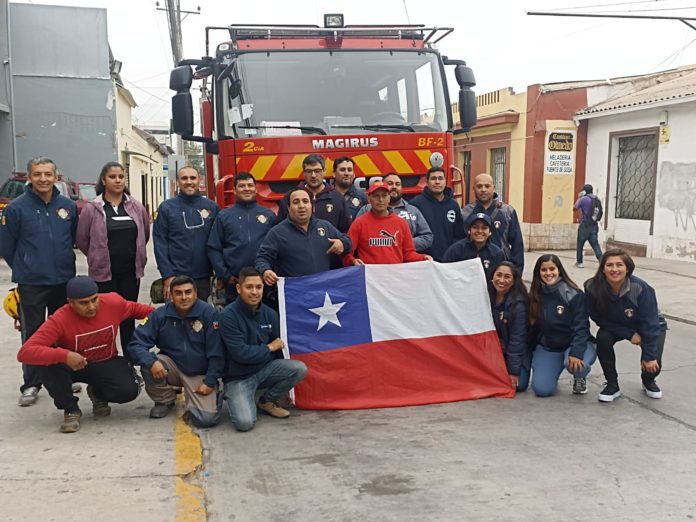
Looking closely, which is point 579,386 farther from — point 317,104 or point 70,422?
point 70,422

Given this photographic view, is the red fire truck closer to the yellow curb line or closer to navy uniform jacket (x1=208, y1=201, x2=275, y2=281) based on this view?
navy uniform jacket (x1=208, y1=201, x2=275, y2=281)

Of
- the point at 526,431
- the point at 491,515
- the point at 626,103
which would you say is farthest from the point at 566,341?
the point at 626,103

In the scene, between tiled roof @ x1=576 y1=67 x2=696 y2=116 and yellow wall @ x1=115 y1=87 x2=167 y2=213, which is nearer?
Answer: tiled roof @ x1=576 y1=67 x2=696 y2=116

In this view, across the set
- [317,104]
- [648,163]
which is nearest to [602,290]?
[317,104]

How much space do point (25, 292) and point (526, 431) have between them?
3832 millimetres

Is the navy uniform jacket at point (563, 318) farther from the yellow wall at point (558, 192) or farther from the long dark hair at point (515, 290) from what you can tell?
the yellow wall at point (558, 192)

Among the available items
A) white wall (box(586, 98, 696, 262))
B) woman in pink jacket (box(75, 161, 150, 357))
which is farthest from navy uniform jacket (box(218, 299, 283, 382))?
white wall (box(586, 98, 696, 262))

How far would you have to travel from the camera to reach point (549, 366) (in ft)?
18.5

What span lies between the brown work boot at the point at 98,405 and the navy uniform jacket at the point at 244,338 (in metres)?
0.92

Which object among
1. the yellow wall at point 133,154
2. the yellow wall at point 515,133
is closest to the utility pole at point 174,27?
the yellow wall at point 133,154

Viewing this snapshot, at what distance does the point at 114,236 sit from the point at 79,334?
3.40 feet

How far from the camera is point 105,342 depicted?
5008mm

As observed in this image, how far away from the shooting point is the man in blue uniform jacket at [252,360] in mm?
4922

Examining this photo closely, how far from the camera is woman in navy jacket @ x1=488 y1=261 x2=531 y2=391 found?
5.66m
